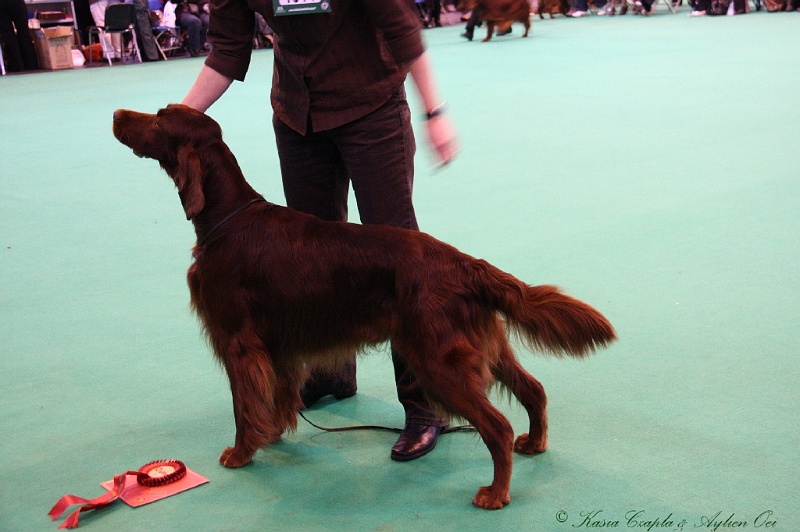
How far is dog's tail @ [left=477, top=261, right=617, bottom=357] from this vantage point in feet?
7.65

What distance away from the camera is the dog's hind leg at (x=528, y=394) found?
2.56 meters

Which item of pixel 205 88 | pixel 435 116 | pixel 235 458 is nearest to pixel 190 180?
pixel 205 88

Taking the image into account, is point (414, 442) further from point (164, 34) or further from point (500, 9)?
point (164, 34)

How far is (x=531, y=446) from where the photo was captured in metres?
2.62

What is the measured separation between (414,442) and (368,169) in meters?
0.86

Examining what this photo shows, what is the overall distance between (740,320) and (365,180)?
1731 millimetres

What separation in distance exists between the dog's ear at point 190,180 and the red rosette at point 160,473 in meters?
0.74

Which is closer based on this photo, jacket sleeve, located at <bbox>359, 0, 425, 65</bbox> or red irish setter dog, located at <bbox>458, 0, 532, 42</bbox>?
red irish setter dog, located at <bbox>458, 0, 532, 42</bbox>

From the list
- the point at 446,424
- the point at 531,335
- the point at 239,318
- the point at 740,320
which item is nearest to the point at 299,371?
the point at 239,318

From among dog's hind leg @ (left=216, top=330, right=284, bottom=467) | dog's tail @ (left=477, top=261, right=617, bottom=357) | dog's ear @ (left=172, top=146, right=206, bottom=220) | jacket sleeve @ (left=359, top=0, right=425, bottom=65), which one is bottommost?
dog's hind leg @ (left=216, top=330, right=284, bottom=467)

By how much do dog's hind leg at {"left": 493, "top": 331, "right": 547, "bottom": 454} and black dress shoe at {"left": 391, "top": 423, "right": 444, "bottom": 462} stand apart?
28 centimetres

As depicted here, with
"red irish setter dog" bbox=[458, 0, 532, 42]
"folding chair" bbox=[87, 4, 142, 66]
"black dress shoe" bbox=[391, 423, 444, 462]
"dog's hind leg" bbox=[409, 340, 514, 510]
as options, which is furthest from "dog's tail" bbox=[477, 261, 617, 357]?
"folding chair" bbox=[87, 4, 142, 66]

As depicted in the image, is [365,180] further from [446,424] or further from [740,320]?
[740,320]

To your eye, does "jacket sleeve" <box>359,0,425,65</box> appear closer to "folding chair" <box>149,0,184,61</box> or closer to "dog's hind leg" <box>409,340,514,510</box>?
"dog's hind leg" <box>409,340,514,510</box>
